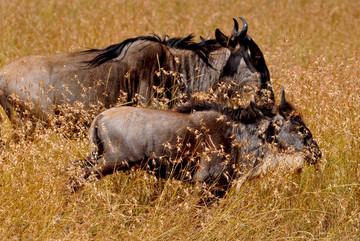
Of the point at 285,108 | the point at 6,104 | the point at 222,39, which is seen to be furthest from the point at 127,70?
the point at 285,108

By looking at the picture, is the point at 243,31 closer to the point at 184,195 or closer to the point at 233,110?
the point at 233,110

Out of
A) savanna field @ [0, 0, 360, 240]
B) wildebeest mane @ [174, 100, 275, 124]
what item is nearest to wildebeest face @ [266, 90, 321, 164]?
wildebeest mane @ [174, 100, 275, 124]

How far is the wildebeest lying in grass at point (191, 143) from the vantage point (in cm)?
383

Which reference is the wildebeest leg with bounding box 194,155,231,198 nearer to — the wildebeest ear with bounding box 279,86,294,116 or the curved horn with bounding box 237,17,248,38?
the wildebeest ear with bounding box 279,86,294,116

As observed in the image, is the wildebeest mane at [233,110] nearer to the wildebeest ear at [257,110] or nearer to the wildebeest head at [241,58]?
the wildebeest ear at [257,110]

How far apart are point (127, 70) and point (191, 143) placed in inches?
72.7

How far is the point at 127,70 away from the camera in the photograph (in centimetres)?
564

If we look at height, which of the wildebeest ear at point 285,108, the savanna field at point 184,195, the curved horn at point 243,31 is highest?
the curved horn at point 243,31

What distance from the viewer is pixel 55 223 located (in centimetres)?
310

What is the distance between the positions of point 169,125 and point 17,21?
573 cm

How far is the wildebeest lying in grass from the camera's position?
3.83 metres

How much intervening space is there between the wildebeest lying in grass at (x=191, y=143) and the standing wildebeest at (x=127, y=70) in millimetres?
802

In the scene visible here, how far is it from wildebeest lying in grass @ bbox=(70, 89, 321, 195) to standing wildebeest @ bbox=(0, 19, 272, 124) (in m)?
0.80

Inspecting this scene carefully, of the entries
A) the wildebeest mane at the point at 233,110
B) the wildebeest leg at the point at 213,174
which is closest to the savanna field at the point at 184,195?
the wildebeest leg at the point at 213,174
